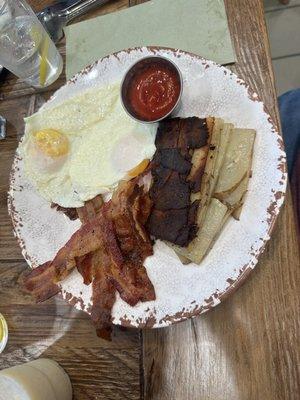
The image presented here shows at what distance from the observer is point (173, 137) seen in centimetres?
159

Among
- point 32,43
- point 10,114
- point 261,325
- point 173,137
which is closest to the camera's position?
point 261,325

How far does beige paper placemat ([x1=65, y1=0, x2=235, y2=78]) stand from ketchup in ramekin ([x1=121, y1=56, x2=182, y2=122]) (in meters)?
0.25

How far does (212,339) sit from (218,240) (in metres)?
0.35

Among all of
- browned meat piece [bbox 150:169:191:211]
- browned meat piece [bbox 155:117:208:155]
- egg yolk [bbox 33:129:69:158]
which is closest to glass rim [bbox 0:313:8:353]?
egg yolk [bbox 33:129:69:158]

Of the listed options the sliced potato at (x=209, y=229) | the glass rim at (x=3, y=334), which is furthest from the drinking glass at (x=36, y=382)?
the sliced potato at (x=209, y=229)

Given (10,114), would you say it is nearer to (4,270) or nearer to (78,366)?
(4,270)

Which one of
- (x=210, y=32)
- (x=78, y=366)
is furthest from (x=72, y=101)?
(x=78, y=366)

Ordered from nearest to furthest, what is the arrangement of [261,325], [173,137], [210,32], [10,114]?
[261,325], [173,137], [210,32], [10,114]

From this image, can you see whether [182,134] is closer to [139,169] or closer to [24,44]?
[139,169]

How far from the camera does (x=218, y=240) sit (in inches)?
60.3

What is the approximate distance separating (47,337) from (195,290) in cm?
67

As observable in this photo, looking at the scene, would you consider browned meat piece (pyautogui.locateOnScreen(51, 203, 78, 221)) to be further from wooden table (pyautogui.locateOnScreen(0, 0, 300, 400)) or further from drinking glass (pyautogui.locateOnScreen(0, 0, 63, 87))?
drinking glass (pyautogui.locateOnScreen(0, 0, 63, 87))

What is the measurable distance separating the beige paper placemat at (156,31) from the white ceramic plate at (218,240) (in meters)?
0.11

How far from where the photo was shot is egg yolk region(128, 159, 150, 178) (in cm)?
167
